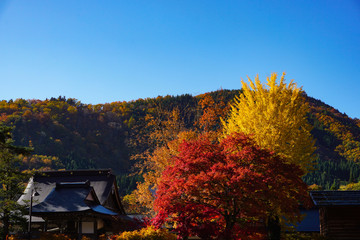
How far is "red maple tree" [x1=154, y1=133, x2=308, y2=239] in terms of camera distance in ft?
49.3

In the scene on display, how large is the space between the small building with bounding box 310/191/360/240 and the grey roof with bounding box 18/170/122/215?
15.5m

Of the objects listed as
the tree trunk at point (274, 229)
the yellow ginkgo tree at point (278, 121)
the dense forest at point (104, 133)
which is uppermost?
the dense forest at point (104, 133)

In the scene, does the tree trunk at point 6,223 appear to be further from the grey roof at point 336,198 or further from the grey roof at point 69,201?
the grey roof at point 336,198

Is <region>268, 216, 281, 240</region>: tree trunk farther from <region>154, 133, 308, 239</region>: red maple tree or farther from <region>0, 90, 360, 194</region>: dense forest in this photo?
<region>0, 90, 360, 194</region>: dense forest

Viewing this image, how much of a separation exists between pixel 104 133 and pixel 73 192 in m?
82.8

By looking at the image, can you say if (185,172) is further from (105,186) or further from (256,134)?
(105,186)

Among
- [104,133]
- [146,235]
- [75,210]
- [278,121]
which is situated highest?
[104,133]

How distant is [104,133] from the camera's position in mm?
108938

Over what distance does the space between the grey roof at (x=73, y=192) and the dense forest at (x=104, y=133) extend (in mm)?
54329

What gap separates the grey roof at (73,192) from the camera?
25430 millimetres

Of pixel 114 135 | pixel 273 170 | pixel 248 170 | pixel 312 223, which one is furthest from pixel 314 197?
pixel 114 135

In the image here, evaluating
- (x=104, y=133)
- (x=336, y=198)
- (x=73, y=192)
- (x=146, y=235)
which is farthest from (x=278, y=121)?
(x=104, y=133)

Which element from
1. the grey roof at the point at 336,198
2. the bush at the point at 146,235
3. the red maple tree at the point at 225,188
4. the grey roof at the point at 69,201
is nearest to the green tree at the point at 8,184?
the grey roof at the point at 69,201

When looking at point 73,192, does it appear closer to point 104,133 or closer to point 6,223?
point 6,223
